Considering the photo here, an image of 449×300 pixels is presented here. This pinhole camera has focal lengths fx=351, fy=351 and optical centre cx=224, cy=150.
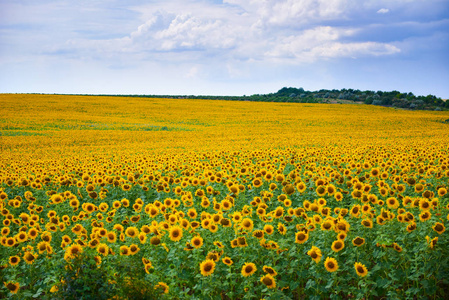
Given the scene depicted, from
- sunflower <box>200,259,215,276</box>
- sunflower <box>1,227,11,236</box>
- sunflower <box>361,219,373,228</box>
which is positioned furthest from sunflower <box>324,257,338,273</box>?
sunflower <box>1,227,11,236</box>

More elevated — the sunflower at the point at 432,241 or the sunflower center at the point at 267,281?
the sunflower at the point at 432,241

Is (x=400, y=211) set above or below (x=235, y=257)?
above

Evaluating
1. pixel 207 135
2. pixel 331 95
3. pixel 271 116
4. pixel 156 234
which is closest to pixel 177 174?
pixel 156 234

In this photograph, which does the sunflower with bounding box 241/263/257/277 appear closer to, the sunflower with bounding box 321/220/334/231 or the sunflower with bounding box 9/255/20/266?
the sunflower with bounding box 321/220/334/231

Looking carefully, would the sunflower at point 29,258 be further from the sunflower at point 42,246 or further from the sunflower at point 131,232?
the sunflower at point 131,232

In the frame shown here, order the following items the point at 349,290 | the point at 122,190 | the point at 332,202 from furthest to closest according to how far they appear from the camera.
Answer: the point at 122,190 → the point at 332,202 → the point at 349,290

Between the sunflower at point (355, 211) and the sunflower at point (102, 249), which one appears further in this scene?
the sunflower at point (355, 211)

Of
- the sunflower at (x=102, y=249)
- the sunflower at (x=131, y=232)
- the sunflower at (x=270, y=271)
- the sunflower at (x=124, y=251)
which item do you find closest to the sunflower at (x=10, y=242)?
the sunflower at (x=102, y=249)

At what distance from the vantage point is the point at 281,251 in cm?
479

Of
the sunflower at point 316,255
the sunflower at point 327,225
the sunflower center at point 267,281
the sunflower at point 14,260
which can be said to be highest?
the sunflower at point 327,225

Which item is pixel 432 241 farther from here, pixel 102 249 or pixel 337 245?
pixel 102 249

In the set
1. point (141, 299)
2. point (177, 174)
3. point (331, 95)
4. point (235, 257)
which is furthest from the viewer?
point (331, 95)

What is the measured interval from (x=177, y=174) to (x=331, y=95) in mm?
85037

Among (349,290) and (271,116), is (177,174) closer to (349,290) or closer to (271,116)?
(349,290)
